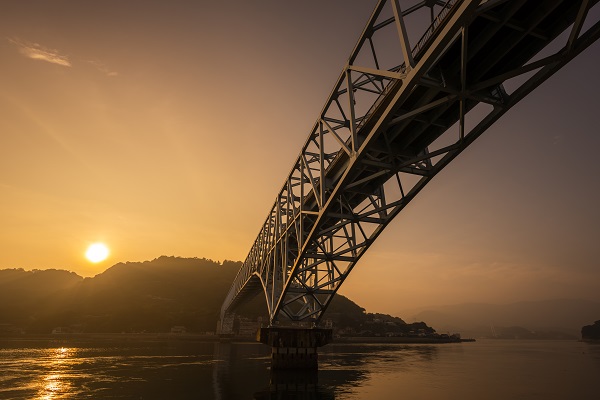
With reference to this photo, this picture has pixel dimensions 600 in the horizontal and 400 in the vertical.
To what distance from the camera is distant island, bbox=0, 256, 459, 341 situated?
131m

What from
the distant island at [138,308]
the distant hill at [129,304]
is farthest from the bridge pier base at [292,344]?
the distant hill at [129,304]

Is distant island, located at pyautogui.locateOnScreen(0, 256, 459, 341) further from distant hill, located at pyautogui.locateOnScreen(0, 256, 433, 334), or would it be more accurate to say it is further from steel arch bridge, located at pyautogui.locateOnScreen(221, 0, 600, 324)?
steel arch bridge, located at pyautogui.locateOnScreen(221, 0, 600, 324)

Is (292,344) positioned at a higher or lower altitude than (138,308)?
lower

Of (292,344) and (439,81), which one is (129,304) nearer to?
(292,344)

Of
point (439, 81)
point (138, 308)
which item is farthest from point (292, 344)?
point (138, 308)

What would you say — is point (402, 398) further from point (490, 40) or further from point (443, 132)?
point (490, 40)

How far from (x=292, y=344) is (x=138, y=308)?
434ft

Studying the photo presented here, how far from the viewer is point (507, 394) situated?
2791cm

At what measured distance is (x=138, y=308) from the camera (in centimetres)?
14425

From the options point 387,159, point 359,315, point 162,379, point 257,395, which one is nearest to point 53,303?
point 359,315

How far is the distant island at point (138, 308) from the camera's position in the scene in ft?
431

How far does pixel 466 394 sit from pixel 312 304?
1385cm

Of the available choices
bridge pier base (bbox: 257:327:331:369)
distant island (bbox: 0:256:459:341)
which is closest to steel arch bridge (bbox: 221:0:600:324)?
bridge pier base (bbox: 257:327:331:369)

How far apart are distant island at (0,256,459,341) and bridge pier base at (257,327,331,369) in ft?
327
